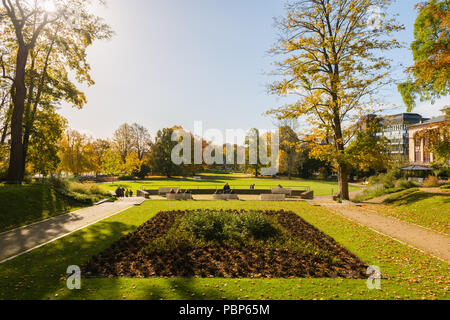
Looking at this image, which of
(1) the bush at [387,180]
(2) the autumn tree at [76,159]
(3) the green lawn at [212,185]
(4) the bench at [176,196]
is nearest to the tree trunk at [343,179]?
(1) the bush at [387,180]

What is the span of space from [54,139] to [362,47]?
85.1 feet

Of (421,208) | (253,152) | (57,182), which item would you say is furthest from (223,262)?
(253,152)

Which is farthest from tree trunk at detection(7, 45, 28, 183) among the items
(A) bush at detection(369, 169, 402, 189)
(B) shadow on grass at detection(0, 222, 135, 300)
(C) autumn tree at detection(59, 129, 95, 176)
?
(C) autumn tree at detection(59, 129, 95, 176)

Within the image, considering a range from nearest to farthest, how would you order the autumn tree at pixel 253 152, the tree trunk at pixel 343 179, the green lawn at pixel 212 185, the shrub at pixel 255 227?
the shrub at pixel 255 227 → the tree trunk at pixel 343 179 → the green lawn at pixel 212 185 → the autumn tree at pixel 253 152

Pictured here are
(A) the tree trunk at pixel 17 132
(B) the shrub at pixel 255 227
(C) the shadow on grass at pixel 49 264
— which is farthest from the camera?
(A) the tree trunk at pixel 17 132

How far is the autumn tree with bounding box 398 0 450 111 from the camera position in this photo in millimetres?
12908

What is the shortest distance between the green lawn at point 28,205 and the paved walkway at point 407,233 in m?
15.4

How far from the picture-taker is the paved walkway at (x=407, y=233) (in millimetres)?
8156

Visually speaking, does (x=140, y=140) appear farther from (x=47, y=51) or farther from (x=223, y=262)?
(x=223, y=262)

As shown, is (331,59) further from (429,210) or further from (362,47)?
(429,210)

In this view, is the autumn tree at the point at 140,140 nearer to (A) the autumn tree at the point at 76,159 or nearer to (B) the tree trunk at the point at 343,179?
(A) the autumn tree at the point at 76,159

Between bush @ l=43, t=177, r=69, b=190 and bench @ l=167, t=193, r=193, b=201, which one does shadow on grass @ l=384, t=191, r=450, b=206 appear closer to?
bench @ l=167, t=193, r=193, b=201

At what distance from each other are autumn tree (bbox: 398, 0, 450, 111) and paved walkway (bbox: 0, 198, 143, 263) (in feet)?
60.3
